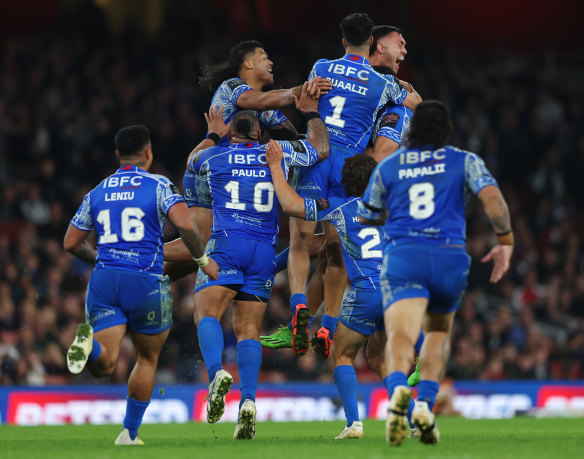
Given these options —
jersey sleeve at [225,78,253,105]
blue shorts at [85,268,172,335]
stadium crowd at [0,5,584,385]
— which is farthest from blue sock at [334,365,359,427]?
stadium crowd at [0,5,584,385]

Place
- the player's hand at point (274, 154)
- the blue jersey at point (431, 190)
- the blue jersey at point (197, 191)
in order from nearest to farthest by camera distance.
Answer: the blue jersey at point (431, 190) < the player's hand at point (274, 154) < the blue jersey at point (197, 191)

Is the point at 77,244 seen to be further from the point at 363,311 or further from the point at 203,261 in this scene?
the point at 363,311

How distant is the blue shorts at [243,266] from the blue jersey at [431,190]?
1967 mm

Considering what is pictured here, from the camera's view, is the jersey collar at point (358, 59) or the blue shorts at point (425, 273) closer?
the blue shorts at point (425, 273)

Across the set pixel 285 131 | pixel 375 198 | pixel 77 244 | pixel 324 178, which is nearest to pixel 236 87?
pixel 285 131

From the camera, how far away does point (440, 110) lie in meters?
7.21

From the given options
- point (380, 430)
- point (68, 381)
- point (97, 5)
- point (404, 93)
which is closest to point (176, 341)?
point (68, 381)

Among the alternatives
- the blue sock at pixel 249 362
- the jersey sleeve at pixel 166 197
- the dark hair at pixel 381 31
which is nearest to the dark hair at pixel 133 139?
the jersey sleeve at pixel 166 197

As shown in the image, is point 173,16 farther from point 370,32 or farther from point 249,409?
point 249,409

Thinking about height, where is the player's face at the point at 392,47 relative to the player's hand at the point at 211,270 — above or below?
above

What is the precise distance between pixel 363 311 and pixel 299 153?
156 cm

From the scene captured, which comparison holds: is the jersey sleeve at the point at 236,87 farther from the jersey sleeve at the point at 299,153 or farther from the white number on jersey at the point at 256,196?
the white number on jersey at the point at 256,196

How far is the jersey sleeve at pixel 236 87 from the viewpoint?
962 centimetres

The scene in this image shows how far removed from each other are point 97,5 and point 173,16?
1.71 meters
